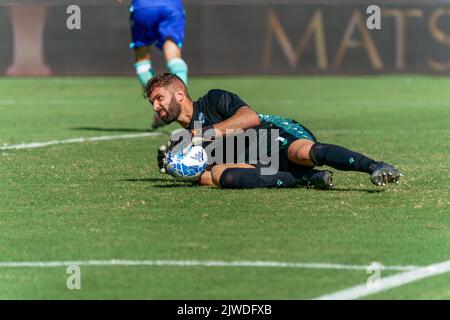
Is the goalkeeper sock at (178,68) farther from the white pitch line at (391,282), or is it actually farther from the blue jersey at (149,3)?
the white pitch line at (391,282)

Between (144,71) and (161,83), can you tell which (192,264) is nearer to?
(161,83)

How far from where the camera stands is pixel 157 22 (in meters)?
15.8

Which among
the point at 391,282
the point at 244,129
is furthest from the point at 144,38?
the point at 391,282

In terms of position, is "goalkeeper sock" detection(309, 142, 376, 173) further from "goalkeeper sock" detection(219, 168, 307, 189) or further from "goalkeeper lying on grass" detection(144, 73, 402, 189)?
"goalkeeper sock" detection(219, 168, 307, 189)

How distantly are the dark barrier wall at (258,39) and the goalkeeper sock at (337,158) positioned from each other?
19.3 meters

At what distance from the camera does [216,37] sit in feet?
94.2

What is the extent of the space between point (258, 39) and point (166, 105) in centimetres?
1936

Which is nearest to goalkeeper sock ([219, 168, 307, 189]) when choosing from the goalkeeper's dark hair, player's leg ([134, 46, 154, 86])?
the goalkeeper's dark hair

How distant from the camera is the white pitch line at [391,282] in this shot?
243 inches

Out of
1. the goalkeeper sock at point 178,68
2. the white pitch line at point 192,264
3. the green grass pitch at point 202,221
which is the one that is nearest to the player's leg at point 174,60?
the goalkeeper sock at point 178,68

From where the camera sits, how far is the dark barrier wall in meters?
28.3

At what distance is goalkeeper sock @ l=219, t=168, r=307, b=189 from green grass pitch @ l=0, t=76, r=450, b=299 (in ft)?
→ 0.36

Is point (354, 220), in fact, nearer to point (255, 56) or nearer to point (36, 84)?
point (36, 84)
